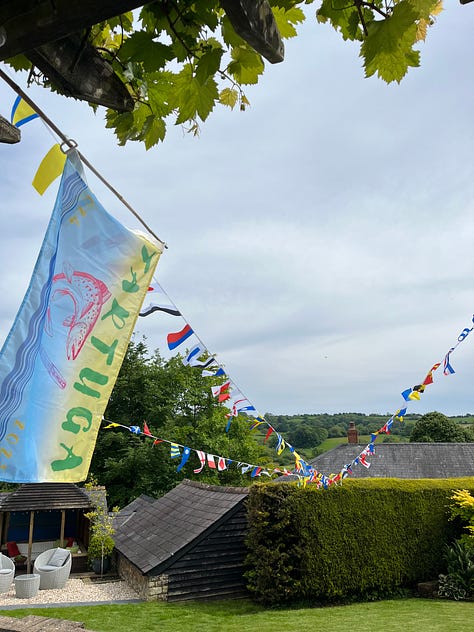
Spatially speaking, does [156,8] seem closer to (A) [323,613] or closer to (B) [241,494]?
(A) [323,613]

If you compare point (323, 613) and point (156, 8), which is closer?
point (156, 8)

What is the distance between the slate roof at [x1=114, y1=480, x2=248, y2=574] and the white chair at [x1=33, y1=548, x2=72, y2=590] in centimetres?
144

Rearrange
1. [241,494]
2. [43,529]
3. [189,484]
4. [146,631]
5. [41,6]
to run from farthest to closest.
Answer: [43,529], [189,484], [241,494], [146,631], [41,6]

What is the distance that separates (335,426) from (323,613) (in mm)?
42716

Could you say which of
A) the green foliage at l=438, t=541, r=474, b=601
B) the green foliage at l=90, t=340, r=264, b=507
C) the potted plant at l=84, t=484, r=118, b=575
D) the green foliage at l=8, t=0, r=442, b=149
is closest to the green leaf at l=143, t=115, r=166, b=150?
the green foliage at l=8, t=0, r=442, b=149

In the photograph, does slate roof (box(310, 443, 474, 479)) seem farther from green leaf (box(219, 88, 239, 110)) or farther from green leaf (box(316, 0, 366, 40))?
green leaf (box(316, 0, 366, 40))

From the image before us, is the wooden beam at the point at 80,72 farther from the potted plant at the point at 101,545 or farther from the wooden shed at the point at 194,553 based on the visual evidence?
the potted plant at the point at 101,545

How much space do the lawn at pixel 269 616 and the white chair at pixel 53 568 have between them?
208 cm

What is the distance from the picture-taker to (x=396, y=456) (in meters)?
18.7

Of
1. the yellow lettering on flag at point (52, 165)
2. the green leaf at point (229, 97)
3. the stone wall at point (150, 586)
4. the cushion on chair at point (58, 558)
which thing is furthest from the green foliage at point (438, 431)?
the green leaf at point (229, 97)

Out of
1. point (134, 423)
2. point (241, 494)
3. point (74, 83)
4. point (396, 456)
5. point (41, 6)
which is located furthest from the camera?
point (134, 423)

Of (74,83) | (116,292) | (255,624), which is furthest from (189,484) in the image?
(74,83)

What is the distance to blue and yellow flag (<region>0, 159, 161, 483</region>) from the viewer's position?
7.69 feet

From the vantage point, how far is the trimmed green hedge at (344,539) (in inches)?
421
